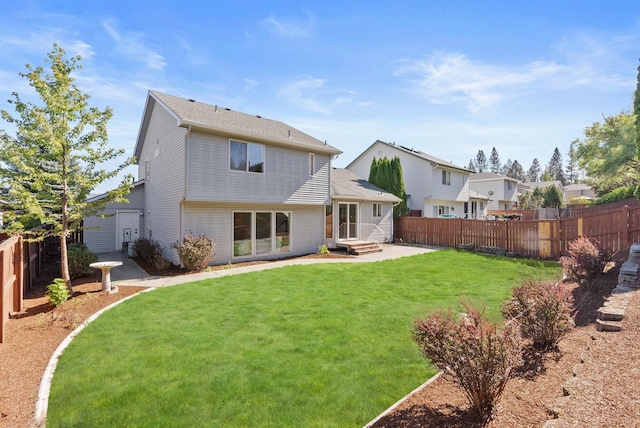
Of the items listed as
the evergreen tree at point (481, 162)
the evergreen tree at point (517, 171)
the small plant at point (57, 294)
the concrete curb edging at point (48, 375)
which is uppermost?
the evergreen tree at point (481, 162)

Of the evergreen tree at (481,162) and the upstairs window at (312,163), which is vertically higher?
the evergreen tree at (481,162)

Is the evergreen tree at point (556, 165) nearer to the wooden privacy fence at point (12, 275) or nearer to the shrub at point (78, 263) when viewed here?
the shrub at point (78, 263)

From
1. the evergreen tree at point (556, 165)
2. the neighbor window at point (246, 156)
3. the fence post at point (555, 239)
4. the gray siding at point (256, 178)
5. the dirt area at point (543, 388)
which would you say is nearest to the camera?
the dirt area at point (543, 388)

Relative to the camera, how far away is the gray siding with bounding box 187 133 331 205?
39.0ft

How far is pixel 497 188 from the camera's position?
4278 centimetres

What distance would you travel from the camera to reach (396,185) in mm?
23484

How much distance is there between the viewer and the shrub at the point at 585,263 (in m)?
7.28

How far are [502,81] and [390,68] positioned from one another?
406cm

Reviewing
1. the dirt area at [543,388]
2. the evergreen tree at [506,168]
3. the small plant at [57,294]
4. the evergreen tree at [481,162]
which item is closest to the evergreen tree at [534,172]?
the evergreen tree at [506,168]

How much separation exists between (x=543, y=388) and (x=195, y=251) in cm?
1051

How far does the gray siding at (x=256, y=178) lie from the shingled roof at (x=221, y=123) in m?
0.53

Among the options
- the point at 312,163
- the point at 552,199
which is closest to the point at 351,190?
the point at 312,163

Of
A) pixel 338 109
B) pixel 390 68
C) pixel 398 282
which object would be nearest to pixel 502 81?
pixel 390 68

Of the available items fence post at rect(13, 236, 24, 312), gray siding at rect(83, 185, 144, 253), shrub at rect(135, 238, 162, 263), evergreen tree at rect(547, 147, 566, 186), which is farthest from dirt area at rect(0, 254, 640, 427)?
evergreen tree at rect(547, 147, 566, 186)
